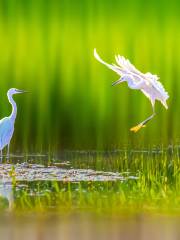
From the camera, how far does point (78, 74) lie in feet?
11.7

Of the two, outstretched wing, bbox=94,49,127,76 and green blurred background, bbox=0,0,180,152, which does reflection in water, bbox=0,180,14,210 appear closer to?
green blurred background, bbox=0,0,180,152

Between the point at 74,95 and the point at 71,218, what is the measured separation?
0.82m

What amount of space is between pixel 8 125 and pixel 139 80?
2.45 ft

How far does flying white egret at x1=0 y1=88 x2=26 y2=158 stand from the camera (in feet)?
11.4

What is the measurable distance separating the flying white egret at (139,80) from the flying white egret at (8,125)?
0.51 meters

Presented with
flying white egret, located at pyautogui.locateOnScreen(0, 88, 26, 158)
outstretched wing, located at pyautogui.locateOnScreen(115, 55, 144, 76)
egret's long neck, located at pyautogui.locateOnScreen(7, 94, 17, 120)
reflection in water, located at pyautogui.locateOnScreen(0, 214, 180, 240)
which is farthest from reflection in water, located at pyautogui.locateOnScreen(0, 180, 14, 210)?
outstretched wing, located at pyautogui.locateOnScreen(115, 55, 144, 76)

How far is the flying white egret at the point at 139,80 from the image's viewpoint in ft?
11.4

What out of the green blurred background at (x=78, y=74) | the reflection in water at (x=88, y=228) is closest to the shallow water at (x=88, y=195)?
the reflection in water at (x=88, y=228)

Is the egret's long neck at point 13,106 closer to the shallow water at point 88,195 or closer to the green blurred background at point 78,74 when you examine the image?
the green blurred background at point 78,74

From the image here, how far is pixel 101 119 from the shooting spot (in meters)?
3.56

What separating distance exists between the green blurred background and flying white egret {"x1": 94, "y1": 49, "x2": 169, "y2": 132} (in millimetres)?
41

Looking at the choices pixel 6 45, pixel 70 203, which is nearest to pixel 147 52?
pixel 6 45

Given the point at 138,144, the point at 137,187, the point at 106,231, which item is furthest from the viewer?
the point at 138,144

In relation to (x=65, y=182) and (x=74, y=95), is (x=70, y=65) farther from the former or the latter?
(x=65, y=182)
